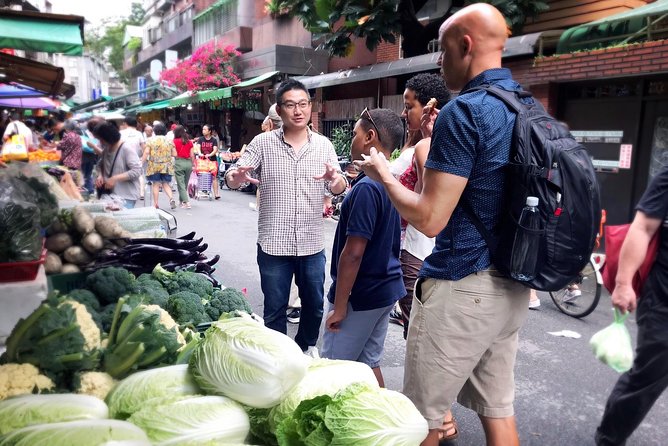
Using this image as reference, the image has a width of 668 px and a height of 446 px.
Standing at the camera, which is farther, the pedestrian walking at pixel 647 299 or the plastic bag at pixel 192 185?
the plastic bag at pixel 192 185

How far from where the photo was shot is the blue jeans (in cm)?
373

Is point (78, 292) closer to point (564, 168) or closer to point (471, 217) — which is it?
point (471, 217)

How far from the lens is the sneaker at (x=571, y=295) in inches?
232

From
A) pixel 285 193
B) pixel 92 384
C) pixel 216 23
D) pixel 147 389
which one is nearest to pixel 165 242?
pixel 285 193

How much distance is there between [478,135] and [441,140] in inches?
5.5

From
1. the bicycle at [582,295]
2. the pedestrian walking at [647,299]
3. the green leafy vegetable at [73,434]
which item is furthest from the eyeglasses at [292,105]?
the bicycle at [582,295]

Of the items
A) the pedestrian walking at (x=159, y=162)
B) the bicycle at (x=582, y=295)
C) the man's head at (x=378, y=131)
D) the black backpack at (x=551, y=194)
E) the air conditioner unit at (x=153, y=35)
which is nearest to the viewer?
the black backpack at (x=551, y=194)

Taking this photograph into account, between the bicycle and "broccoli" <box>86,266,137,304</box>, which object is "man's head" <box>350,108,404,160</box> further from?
the bicycle

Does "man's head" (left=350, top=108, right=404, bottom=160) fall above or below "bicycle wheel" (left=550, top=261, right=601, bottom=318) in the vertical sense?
above

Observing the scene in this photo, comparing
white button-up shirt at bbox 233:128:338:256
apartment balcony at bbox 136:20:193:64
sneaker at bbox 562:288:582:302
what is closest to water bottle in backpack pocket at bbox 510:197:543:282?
white button-up shirt at bbox 233:128:338:256

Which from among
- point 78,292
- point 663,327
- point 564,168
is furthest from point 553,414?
point 78,292

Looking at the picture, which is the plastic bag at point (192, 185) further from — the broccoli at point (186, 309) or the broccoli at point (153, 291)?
the broccoli at point (186, 309)

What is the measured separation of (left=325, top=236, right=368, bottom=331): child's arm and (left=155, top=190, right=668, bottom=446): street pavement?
4.22 ft

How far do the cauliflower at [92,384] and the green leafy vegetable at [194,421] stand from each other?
0.27 m
